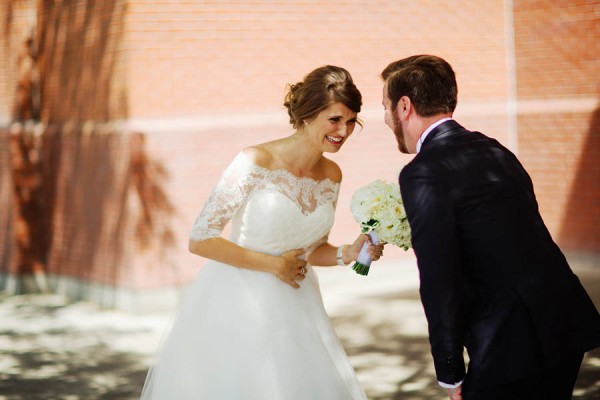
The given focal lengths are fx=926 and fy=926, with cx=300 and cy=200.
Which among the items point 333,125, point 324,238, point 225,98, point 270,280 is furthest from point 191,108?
point 333,125

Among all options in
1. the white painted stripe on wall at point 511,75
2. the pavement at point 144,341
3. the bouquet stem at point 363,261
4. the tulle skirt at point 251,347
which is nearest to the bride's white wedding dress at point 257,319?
the tulle skirt at point 251,347

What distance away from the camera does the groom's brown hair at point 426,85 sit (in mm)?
3410

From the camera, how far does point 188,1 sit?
10.6 metres

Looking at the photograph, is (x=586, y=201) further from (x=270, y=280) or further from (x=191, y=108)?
(x=270, y=280)

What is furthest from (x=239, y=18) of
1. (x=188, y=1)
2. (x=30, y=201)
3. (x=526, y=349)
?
(x=526, y=349)

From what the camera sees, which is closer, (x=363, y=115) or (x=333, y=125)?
(x=333, y=125)

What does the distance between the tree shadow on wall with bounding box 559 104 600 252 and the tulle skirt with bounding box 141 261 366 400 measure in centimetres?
802

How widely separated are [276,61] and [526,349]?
8319mm

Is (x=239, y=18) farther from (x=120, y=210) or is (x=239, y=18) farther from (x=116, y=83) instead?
(x=120, y=210)

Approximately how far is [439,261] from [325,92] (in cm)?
164

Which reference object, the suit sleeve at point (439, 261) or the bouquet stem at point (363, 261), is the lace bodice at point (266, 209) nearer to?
the bouquet stem at point (363, 261)

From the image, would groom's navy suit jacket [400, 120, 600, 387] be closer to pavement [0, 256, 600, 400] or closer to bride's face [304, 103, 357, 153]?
bride's face [304, 103, 357, 153]

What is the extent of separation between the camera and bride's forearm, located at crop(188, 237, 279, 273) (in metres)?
4.71

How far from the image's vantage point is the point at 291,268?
4.80 metres
